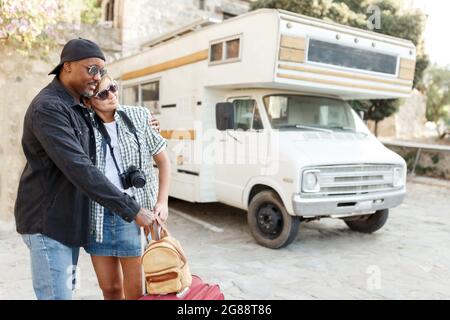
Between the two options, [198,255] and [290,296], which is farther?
[198,255]

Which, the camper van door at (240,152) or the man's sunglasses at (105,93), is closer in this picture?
the man's sunglasses at (105,93)

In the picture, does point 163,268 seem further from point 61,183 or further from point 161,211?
point 61,183

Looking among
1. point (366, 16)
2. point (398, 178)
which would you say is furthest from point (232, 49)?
point (366, 16)

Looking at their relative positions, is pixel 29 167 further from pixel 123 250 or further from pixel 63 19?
pixel 63 19

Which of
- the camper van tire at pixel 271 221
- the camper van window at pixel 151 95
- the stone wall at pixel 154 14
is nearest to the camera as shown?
the camper van tire at pixel 271 221

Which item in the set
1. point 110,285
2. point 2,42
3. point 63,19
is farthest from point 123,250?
point 63,19

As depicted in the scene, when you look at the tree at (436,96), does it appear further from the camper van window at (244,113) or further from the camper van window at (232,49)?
the camper van window at (232,49)

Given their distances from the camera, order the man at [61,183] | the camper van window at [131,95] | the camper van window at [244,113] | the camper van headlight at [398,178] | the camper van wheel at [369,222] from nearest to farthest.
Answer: the man at [61,183] → the camper van headlight at [398,178] → the camper van window at [244,113] → the camper van wheel at [369,222] → the camper van window at [131,95]

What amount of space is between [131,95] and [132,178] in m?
6.18

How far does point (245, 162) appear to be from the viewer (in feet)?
18.8

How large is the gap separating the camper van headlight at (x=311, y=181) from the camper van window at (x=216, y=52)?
6.82ft

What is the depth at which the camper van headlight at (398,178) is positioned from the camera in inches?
222

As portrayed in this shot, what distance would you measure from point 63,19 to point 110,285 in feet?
15.0

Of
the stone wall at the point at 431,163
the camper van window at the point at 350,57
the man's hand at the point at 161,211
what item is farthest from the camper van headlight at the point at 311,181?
the stone wall at the point at 431,163
